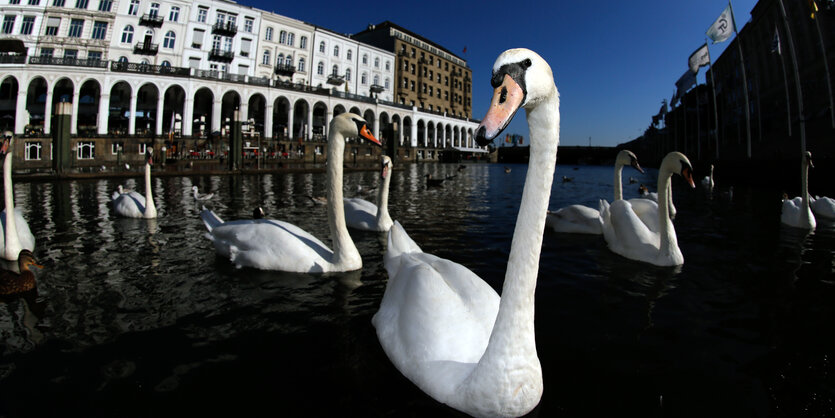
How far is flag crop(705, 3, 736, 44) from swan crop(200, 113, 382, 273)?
25.4m

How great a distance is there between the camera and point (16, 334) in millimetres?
3186

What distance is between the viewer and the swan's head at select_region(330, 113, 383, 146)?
15.4 feet

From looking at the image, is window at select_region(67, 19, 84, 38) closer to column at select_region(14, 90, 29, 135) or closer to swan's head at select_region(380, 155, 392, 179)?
column at select_region(14, 90, 29, 135)

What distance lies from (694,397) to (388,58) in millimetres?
64597

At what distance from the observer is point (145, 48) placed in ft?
127

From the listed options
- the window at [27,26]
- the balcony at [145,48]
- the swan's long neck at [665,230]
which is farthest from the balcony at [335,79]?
the swan's long neck at [665,230]

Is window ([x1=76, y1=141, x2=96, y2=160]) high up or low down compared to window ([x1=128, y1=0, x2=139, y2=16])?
down

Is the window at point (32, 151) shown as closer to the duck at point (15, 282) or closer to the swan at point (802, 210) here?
the duck at point (15, 282)

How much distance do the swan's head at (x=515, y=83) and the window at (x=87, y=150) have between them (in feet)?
126

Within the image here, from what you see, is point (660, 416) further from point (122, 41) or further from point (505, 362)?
point (122, 41)

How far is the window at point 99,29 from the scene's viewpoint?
3766 centimetres

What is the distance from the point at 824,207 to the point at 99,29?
51.9 meters

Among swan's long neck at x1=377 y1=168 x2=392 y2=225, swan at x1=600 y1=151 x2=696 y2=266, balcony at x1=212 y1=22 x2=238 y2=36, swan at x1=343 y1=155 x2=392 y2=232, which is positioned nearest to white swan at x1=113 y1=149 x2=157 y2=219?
swan at x1=343 y1=155 x2=392 y2=232

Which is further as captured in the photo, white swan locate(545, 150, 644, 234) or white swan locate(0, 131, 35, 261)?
white swan locate(545, 150, 644, 234)
